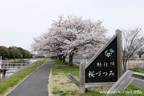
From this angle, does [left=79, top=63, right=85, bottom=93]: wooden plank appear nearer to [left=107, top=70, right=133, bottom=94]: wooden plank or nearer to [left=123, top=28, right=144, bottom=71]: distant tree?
[left=107, top=70, right=133, bottom=94]: wooden plank

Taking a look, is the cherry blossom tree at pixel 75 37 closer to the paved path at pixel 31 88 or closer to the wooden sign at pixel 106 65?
the paved path at pixel 31 88

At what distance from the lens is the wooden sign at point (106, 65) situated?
7.21 meters

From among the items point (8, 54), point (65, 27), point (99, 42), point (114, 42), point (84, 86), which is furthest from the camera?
point (8, 54)

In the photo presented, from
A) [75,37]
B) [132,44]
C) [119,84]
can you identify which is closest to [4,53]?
[75,37]

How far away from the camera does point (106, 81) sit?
7391 mm

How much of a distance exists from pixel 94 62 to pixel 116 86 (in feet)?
4.55

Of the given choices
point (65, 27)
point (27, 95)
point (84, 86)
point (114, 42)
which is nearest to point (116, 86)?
point (84, 86)

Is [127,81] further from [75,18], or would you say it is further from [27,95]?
[75,18]

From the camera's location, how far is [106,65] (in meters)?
7.40

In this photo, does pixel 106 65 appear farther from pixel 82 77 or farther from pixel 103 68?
pixel 82 77

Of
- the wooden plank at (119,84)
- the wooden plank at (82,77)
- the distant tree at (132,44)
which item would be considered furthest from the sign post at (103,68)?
the distant tree at (132,44)

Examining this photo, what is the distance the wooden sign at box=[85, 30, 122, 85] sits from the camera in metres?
7.21

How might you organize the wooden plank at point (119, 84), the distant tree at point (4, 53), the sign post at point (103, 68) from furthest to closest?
1. the distant tree at point (4, 53)
2. the sign post at point (103, 68)
3. the wooden plank at point (119, 84)

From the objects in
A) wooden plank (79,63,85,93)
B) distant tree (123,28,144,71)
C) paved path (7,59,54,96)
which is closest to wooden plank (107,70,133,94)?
wooden plank (79,63,85,93)
